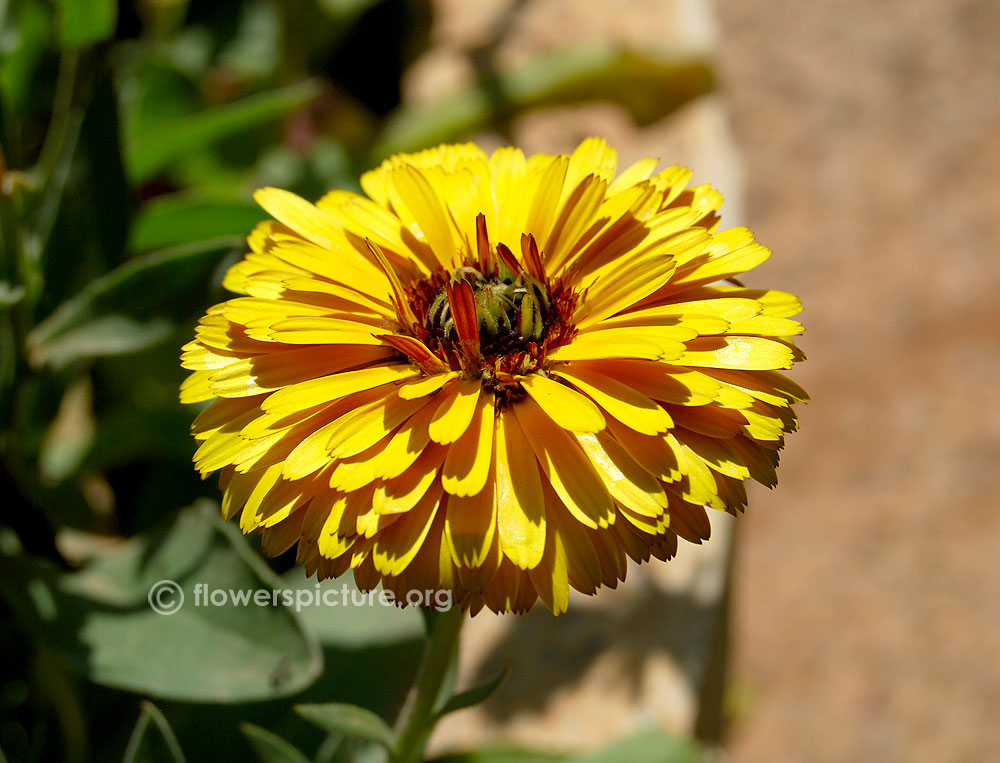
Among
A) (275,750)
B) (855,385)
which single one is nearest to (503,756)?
(275,750)

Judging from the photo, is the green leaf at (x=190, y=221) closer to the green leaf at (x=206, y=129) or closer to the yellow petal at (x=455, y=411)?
the green leaf at (x=206, y=129)

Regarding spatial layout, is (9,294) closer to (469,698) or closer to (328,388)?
(328,388)

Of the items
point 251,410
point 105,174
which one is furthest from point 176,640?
point 105,174

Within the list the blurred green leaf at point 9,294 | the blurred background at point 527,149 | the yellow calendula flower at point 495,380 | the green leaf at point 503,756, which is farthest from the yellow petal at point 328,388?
the green leaf at point 503,756

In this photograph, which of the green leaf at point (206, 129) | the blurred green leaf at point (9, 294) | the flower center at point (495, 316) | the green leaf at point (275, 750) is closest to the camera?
the flower center at point (495, 316)

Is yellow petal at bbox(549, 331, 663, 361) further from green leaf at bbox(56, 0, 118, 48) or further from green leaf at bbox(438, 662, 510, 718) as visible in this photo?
green leaf at bbox(56, 0, 118, 48)

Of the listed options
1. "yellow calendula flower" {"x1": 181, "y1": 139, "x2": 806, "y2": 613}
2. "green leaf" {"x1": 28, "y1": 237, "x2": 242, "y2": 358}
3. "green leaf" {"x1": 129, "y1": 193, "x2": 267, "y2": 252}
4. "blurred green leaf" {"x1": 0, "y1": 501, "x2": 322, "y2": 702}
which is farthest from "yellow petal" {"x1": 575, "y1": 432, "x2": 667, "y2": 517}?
"green leaf" {"x1": 129, "y1": 193, "x2": 267, "y2": 252}
